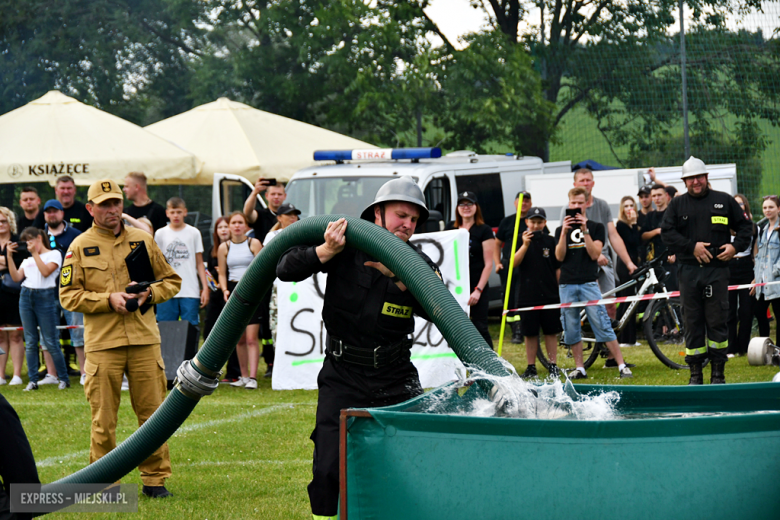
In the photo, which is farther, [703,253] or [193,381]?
[703,253]

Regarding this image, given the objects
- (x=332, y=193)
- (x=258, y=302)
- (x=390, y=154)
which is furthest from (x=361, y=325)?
(x=390, y=154)

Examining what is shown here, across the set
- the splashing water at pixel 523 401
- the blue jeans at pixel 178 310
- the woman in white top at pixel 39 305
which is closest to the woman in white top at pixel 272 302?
the blue jeans at pixel 178 310

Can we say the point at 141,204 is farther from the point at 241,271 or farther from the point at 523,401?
the point at 523,401

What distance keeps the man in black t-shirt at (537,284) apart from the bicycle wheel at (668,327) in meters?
1.30

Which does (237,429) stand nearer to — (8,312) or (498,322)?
(8,312)

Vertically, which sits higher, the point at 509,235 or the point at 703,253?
the point at 509,235

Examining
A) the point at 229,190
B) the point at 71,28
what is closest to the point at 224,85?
the point at 71,28

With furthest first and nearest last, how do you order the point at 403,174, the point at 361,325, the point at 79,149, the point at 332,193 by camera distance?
the point at 79,149 → the point at 332,193 → the point at 403,174 → the point at 361,325

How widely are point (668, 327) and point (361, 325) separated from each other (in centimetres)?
787

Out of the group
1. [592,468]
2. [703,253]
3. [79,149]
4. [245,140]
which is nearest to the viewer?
[592,468]

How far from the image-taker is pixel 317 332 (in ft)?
33.1

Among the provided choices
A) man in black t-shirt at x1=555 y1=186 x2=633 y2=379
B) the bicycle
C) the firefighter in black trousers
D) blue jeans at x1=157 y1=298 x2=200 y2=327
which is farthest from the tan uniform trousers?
the bicycle

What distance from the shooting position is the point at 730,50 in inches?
669

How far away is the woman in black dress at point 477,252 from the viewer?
10.2m
